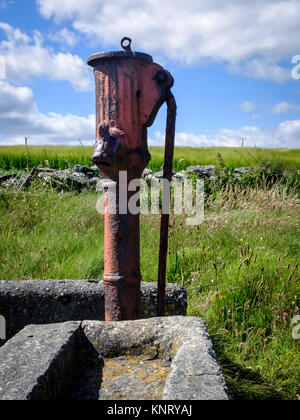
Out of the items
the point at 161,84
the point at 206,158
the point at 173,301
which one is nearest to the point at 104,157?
the point at 161,84

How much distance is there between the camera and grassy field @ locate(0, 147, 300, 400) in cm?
279

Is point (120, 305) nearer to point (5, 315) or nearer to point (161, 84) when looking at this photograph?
point (5, 315)

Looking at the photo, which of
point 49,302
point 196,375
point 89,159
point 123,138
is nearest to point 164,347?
point 196,375

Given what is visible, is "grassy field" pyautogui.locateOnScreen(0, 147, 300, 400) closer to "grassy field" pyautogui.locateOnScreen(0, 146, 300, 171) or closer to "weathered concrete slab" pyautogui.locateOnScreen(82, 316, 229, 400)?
"weathered concrete slab" pyautogui.locateOnScreen(82, 316, 229, 400)

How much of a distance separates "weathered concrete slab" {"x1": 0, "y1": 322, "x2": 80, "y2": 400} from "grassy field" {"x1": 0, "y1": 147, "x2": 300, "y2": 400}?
113 cm

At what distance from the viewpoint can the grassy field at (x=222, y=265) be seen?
2.79 m

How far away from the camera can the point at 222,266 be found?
377 cm

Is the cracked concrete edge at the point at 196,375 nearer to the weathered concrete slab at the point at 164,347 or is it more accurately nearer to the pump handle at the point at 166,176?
the weathered concrete slab at the point at 164,347

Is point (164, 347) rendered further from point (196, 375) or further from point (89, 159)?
point (89, 159)

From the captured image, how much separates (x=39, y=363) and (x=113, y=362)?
1.24 ft

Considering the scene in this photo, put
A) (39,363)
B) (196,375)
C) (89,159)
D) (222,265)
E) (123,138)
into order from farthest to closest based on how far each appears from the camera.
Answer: (89,159) < (222,265) < (123,138) < (39,363) < (196,375)

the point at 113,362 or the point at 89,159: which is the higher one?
the point at 89,159

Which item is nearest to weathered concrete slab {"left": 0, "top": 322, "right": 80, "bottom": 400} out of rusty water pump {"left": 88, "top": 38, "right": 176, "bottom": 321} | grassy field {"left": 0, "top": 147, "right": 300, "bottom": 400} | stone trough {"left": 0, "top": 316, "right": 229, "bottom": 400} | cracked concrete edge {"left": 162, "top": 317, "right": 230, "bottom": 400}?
stone trough {"left": 0, "top": 316, "right": 229, "bottom": 400}

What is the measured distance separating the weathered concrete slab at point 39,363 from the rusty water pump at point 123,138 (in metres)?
0.26
